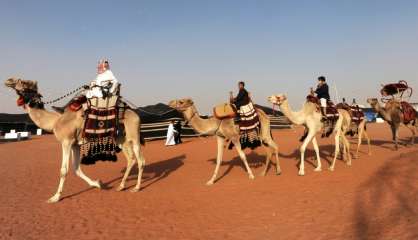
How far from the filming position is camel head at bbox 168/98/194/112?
428 inches

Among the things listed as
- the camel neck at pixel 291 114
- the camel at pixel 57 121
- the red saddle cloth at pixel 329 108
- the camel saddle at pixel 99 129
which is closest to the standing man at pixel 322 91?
the red saddle cloth at pixel 329 108

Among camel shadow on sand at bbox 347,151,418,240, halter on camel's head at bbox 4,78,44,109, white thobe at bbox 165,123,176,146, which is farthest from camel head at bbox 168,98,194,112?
white thobe at bbox 165,123,176,146

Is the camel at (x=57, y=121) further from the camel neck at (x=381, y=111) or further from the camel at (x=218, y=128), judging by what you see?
the camel neck at (x=381, y=111)

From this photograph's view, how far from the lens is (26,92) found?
31.3ft

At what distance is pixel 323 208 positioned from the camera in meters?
7.39

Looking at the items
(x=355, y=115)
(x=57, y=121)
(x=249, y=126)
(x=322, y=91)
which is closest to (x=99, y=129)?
(x=57, y=121)

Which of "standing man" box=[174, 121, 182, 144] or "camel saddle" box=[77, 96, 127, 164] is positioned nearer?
"camel saddle" box=[77, 96, 127, 164]

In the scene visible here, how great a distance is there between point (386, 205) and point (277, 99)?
5315mm

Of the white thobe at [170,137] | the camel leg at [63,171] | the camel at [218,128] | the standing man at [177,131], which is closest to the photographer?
the camel leg at [63,171]

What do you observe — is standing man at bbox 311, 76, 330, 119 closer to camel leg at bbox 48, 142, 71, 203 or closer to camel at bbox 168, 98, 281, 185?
camel at bbox 168, 98, 281, 185

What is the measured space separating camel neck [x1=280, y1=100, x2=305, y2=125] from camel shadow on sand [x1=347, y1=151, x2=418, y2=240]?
2.71 metres

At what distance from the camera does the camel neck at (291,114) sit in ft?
39.3

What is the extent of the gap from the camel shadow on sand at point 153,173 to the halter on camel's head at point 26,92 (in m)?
2.43

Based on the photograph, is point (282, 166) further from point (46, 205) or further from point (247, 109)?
point (46, 205)
